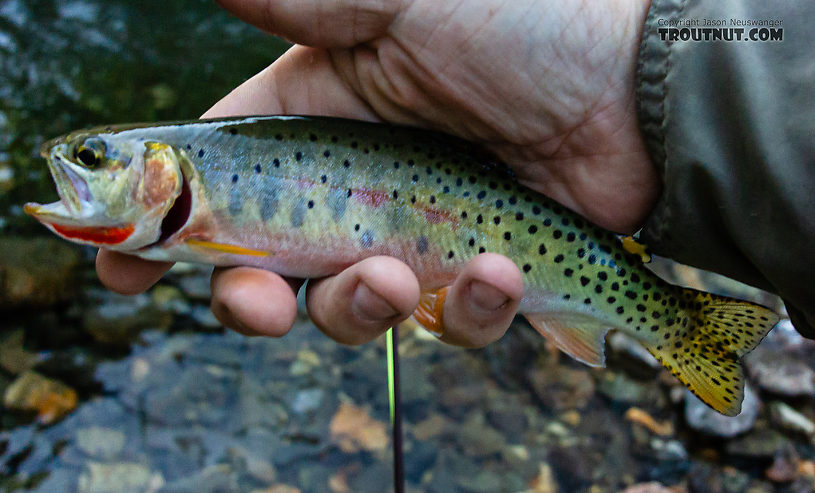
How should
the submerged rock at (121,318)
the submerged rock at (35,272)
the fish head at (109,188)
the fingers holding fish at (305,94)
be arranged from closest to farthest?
the fish head at (109,188), the fingers holding fish at (305,94), the submerged rock at (35,272), the submerged rock at (121,318)

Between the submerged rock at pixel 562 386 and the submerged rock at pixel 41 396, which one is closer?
the submerged rock at pixel 41 396

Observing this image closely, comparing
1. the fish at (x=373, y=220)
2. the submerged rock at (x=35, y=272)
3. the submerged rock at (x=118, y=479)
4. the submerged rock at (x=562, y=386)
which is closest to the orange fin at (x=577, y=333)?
the fish at (x=373, y=220)

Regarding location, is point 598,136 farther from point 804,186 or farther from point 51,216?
point 51,216

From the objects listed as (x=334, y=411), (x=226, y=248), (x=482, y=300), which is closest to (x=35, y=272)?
(x=334, y=411)

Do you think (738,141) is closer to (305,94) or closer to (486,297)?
(486,297)

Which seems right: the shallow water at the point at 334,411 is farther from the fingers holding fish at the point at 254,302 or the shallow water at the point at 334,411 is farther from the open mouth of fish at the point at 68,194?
the open mouth of fish at the point at 68,194

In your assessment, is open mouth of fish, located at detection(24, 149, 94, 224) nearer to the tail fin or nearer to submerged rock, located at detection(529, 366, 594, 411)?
the tail fin

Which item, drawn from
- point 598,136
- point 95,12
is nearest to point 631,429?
point 598,136
